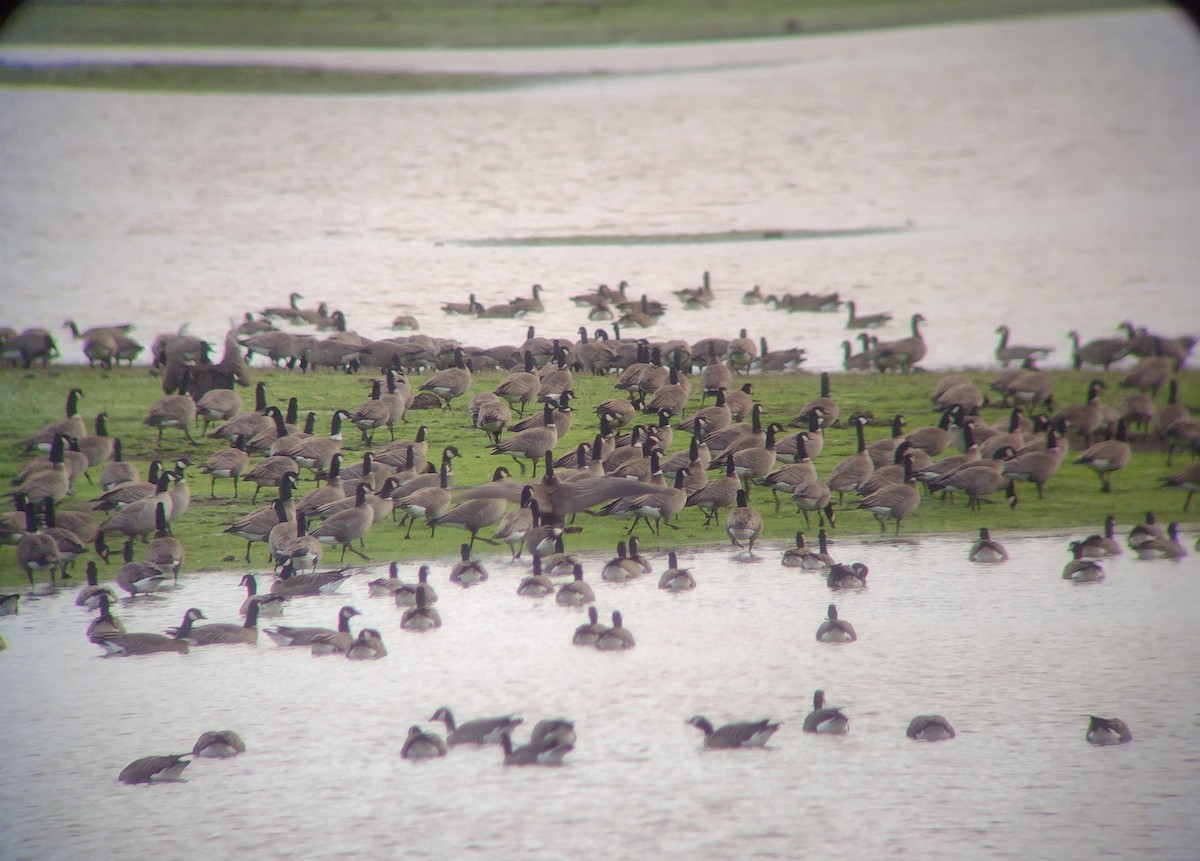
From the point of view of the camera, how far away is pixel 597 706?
348 inches

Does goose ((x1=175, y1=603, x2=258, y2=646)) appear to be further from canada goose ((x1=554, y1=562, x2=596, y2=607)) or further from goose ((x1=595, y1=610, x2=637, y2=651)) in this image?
goose ((x1=595, y1=610, x2=637, y2=651))

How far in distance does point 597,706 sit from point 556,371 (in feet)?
19.4

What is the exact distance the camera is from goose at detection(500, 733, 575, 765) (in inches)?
319

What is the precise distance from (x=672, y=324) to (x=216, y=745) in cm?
1033

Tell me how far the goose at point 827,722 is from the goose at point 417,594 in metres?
2.87

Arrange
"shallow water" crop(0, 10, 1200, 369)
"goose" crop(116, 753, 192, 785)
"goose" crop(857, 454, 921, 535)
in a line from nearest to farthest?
"goose" crop(116, 753, 192, 785), "goose" crop(857, 454, 921, 535), "shallow water" crop(0, 10, 1200, 369)

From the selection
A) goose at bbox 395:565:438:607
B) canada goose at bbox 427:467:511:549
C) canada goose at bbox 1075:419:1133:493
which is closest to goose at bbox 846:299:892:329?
canada goose at bbox 1075:419:1133:493

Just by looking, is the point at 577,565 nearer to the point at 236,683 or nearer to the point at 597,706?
the point at 597,706

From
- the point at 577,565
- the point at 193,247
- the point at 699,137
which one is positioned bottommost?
the point at 577,565

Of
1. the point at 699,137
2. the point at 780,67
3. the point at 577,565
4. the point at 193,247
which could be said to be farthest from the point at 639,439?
the point at 780,67

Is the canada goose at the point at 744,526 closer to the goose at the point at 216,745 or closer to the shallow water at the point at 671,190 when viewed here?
the goose at the point at 216,745

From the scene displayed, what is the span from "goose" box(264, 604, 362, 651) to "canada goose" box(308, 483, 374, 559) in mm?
1205

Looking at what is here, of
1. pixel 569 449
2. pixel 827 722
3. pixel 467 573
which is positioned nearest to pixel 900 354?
pixel 569 449

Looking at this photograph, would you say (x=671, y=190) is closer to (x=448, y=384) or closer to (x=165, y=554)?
(x=448, y=384)
